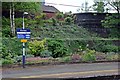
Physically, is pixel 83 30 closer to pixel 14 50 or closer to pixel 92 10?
pixel 92 10

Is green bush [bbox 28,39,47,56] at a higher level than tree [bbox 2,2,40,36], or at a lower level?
lower

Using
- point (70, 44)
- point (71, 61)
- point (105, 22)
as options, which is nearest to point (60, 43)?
Result: point (70, 44)

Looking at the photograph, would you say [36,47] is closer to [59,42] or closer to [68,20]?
[59,42]

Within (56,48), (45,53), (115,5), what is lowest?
(45,53)

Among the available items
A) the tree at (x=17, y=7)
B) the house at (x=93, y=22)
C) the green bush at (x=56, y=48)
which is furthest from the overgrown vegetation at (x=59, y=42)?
the house at (x=93, y=22)

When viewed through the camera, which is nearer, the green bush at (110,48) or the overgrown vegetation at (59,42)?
the overgrown vegetation at (59,42)

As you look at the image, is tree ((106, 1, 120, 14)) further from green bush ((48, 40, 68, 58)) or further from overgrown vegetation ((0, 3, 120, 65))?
green bush ((48, 40, 68, 58))

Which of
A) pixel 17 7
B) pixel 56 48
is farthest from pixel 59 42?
pixel 17 7

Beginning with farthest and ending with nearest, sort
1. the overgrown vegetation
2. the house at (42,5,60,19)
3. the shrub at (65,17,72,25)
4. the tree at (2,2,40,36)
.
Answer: the house at (42,5,60,19) < the shrub at (65,17,72,25) < the tree at (2,2,40,36) < the overgrown vegetation

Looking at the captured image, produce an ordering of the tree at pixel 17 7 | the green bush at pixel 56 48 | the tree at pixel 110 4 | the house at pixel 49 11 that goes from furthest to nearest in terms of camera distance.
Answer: the house at pixel 49 11
the tree at pixel 110 4
the tree at pixel 17 7
the green bush at pixel 56 48

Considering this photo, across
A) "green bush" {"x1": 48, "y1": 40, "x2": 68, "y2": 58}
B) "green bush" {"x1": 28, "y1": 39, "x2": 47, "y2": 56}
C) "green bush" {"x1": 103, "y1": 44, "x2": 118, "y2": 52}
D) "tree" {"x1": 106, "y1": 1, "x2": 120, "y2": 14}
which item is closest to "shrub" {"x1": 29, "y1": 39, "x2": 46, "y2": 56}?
"green bush" {"x1": 28, "y1": 39, "x2": 47, "y2": 56}

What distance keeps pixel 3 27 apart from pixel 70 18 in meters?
7.93

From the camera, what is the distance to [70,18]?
87.2 feet

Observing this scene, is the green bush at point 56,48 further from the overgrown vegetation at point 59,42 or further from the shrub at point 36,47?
the shrub at point 36,47
